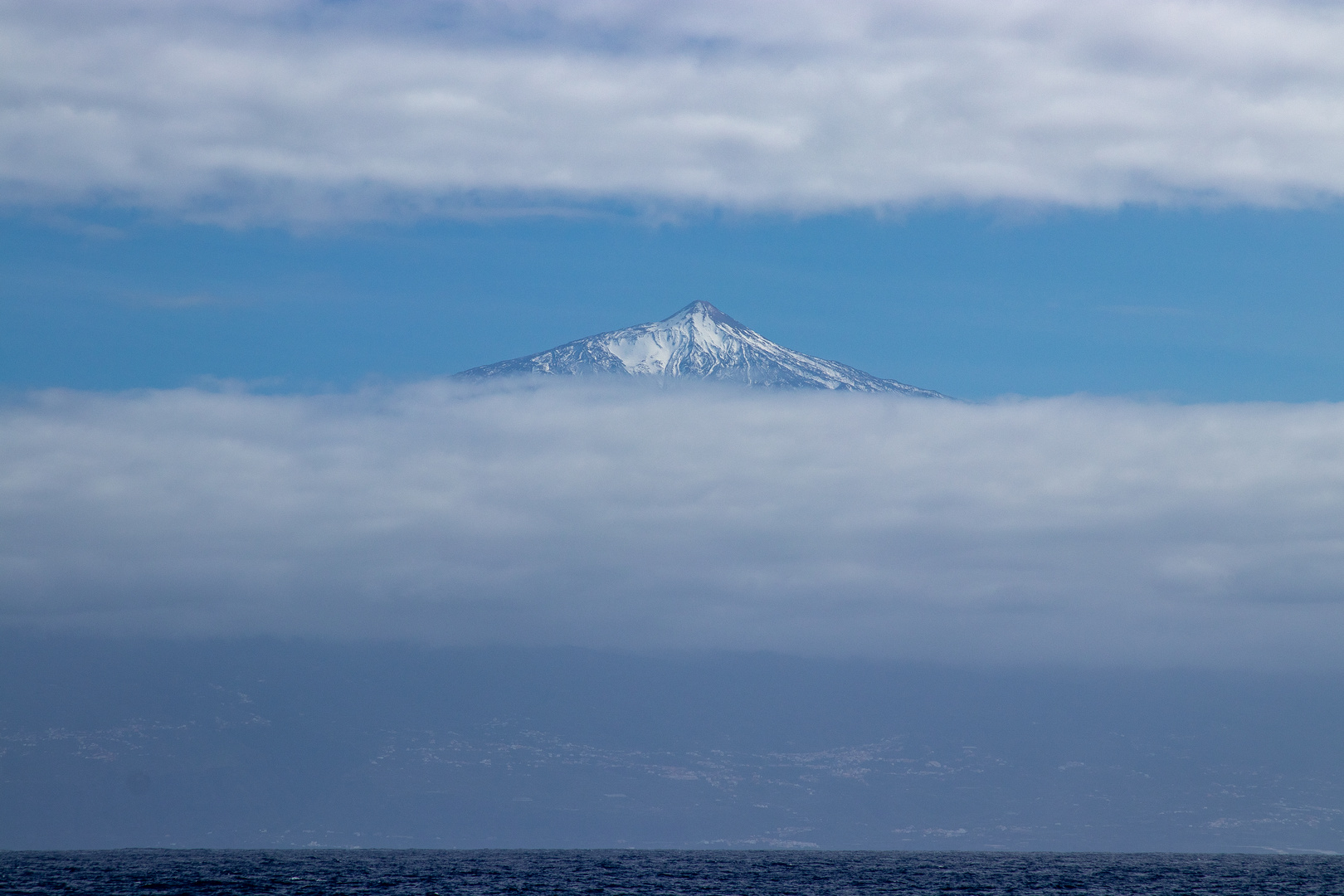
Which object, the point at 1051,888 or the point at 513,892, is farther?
the point at 1051,888

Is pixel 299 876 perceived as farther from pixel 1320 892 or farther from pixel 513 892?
pixel 1320 892

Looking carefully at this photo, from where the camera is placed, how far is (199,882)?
17762 centimetres

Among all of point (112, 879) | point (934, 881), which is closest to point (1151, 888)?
point (934, 881)

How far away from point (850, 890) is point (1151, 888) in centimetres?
4330

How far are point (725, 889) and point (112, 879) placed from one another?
271 feet

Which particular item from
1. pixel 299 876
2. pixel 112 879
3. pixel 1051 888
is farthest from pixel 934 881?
pixel 112 879

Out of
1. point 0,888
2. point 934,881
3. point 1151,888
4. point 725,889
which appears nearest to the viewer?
point 0,888

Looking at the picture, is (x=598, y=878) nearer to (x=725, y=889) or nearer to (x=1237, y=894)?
(x=725, y=889)

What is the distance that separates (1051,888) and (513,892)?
69996 millimetres

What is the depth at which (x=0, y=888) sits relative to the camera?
511 ft

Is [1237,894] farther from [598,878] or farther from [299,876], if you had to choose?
[299,876]

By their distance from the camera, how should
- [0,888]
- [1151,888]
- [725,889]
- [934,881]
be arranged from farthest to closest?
[934,881] < [1151,888] < [725,889] < [0,888]

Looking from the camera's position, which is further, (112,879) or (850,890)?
(112,879)

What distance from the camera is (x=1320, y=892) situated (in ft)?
582
